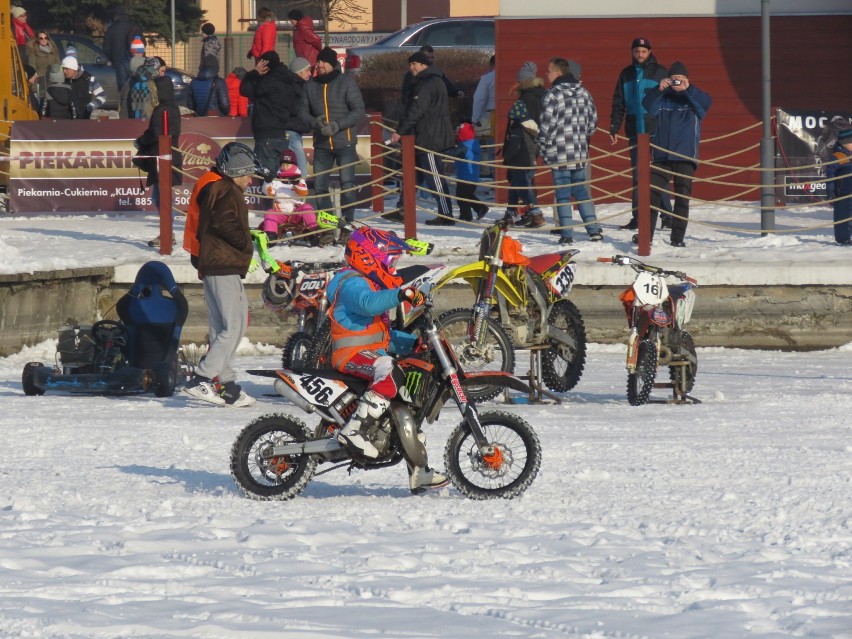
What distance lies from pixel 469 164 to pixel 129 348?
7768 millimetres

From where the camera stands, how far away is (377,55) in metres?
29.6

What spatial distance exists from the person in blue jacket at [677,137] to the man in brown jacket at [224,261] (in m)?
6.27

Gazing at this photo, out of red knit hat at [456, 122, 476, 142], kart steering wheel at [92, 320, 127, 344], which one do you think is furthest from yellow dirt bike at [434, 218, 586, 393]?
red knit hat at [456, 122, 476, 142]

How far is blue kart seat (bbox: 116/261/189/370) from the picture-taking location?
42.3ft

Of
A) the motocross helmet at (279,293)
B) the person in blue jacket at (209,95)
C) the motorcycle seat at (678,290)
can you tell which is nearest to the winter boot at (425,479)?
the motorcycle seat at (678,290)

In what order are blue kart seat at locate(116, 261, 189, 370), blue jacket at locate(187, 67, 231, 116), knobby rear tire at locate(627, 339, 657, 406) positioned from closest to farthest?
knobby rear tire at locate(627, 339, 657, 406) → blue kart seat at locate(116, 261, 189, 370) → blue jacket at locate(187, 67, 231, 116)

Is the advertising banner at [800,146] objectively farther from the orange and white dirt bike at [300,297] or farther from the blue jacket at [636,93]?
the orange and white dirt bike at [300,297]

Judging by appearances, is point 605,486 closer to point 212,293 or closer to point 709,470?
point 709,470

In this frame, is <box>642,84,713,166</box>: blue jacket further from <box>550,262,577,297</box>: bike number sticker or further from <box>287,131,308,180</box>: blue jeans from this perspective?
<box>550,262,577,297</box>: bike number sticker

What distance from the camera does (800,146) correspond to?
1900 cm

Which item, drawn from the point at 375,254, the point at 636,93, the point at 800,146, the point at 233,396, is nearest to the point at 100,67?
the point at 636,93

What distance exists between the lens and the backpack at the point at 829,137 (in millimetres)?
18766

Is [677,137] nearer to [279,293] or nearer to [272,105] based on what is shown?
[272,105]

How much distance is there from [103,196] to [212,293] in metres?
8.84
